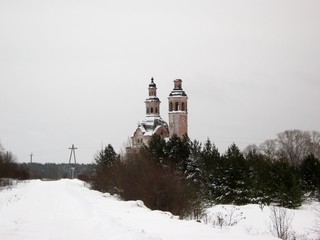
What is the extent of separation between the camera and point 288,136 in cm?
9569

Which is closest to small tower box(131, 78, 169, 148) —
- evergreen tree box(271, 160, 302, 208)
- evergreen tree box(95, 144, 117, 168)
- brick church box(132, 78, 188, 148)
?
brick church box(132, 78, 188, 148)

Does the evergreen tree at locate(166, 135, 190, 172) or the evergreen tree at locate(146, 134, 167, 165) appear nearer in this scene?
the evergreen tree at locate(146, 134, 167, 165)

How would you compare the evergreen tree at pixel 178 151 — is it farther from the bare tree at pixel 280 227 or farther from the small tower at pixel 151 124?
the small tower at pixel 151 124

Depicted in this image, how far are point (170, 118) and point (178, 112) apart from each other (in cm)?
220

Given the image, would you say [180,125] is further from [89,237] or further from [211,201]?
[89,237]

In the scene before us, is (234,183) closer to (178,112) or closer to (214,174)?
(214,174)

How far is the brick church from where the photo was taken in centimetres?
8092

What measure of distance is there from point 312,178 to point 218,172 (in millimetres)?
12335

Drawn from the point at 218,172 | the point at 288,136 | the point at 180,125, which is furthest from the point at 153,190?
the point at 288,136

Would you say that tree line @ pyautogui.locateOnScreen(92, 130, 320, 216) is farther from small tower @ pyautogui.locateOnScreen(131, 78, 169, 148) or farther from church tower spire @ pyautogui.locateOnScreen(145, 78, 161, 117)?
church tower spire @ pyautogui.locateOnScreen(145, 78, 161, 117)

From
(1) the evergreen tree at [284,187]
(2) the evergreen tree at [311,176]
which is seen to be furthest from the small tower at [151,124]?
(1) the evergreen tree at [284,187]

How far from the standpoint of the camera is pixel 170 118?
273 feet

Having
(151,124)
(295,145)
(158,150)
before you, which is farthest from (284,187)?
(295,145)

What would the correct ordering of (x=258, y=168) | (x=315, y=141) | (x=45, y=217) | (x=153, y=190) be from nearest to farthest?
(x=45, y=217), (x=153, y=190), (x=258, y=168), (x=315, y=141)
